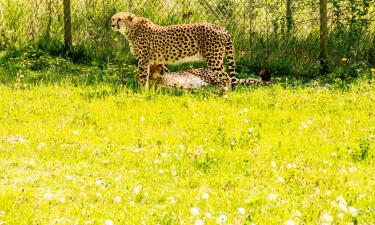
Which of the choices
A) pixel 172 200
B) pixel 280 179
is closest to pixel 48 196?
pixel 172 200

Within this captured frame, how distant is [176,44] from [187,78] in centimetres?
63

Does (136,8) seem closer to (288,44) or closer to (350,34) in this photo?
(288,44)

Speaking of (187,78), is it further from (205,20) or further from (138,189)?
(138,189)

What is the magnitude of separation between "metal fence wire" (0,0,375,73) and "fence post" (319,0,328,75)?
204 millimetres

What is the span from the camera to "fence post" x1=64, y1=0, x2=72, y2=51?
1059cm

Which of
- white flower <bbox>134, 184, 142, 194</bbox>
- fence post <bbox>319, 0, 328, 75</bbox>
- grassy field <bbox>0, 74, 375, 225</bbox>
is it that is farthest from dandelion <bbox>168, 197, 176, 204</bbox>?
fence post <bbox>319, 0, 328, 75</bbox>

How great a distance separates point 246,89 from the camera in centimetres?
893

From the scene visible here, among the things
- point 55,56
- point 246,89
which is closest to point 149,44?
point 246,89

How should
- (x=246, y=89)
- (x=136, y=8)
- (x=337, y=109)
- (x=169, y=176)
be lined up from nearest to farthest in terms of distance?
1. (x=169, y=176)
2. (x=337, y=109)
3. (x=246, y=89)
4. (x=136, y=8)

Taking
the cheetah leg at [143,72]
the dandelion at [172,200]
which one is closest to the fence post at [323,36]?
the cheetah leg at [143,72]

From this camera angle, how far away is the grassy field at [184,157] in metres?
4.36

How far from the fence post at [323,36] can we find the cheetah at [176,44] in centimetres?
184

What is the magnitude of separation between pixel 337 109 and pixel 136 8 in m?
4.91

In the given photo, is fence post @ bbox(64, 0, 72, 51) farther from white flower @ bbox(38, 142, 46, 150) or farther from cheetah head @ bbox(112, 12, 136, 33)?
white flower @ bbox(38, 142, 46, 150)
